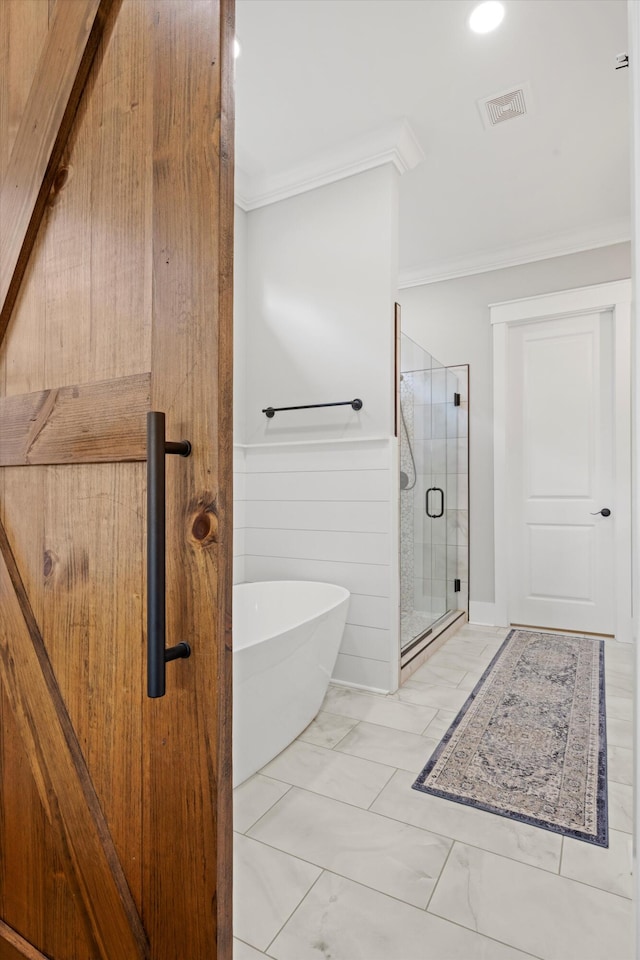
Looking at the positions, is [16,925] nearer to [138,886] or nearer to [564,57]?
[138,886]

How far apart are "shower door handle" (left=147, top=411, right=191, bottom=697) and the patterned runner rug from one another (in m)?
1.49

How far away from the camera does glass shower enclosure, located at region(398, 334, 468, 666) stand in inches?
121

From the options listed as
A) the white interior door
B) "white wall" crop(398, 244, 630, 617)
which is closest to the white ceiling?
"white wall" crop(398, 244, 630, 617)

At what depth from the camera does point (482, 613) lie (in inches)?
154

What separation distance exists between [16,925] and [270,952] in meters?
0.53

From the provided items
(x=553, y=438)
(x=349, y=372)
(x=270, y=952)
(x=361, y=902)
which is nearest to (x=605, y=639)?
(x=553, y=438)

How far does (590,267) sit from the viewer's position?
3629mm

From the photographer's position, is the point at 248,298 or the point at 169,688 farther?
the point at 248,298

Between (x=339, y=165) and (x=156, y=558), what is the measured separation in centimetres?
275

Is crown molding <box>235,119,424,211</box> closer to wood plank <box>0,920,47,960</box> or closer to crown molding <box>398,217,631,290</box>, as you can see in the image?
crown molding <box>398,217,631,290</box>

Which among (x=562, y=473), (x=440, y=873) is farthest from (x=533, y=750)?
(x=562, y=473)

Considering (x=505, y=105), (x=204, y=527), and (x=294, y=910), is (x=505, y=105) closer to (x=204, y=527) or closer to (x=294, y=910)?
(x=204, y=527)

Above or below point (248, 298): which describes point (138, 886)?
below

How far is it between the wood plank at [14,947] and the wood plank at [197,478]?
414mm
